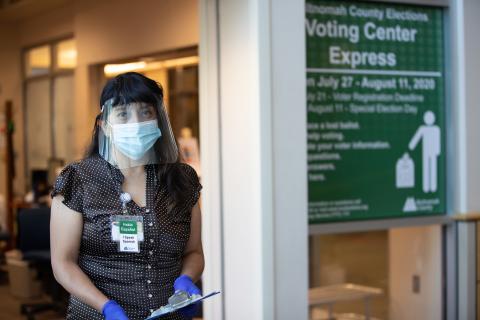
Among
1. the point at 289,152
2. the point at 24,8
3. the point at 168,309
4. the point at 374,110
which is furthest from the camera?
the point at 24,8

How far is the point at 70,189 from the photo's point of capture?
8.46ft

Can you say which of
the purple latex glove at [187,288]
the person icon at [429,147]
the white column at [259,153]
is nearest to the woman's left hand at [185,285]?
the purple latex glove at [187,288]

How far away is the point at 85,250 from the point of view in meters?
2.64

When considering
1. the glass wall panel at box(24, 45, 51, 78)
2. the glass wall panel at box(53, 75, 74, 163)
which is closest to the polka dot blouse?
the glass wall panel at box(53, 75, 74, 163)

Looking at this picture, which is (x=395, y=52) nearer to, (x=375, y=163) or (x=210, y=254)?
(x=375, y=163)

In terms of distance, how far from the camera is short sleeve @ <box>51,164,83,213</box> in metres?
2.56

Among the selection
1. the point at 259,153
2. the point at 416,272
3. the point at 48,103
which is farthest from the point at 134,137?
the point at 48,103

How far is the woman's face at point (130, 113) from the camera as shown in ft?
8.67

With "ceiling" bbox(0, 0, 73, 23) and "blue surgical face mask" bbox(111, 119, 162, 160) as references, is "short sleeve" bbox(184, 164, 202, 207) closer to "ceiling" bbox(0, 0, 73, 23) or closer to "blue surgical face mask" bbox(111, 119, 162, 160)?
"blue surgical face mask" bbox(111, 119, 162, 160)

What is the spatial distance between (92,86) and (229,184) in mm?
4609

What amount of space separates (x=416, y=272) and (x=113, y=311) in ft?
11.3

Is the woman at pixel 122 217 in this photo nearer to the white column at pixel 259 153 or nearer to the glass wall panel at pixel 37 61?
the white column at pixel 259 153

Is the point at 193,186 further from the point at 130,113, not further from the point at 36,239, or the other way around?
the point at 36,239

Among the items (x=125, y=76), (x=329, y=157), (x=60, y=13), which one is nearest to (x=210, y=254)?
(x=329, y=157)
